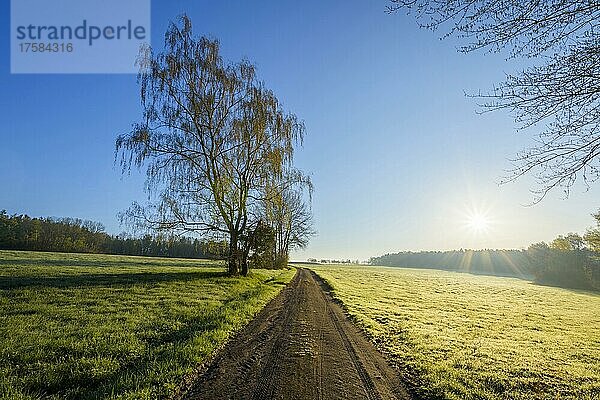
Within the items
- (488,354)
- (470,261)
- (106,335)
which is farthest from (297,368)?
(470,261)

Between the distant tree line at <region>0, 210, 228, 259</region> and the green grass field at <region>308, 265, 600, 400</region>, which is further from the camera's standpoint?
the distant tree line at <region>0, 210, 228, 259</region>

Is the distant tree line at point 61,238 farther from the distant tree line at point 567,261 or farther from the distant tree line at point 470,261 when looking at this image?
the distant tree line at point 470,261

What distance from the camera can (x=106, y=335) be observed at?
8.88 m

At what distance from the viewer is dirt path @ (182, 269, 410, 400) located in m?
5.82

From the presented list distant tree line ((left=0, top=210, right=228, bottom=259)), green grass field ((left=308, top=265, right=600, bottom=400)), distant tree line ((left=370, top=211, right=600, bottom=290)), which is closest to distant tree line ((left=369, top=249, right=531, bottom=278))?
distant tree line ((left=370, top=211, right=600, bottom=290))

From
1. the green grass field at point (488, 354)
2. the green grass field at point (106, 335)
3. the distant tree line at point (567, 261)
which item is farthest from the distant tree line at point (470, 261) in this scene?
the green grass field at point (106, 335)

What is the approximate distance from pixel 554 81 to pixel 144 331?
34.2 feet

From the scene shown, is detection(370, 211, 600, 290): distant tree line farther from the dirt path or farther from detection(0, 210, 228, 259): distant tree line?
detection(0, 210, 228, 259): distant tree line

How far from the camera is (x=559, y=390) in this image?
712 centimetres

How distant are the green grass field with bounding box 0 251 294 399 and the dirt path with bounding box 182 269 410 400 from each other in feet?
1.88

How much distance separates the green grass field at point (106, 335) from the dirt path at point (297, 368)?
1.88ft

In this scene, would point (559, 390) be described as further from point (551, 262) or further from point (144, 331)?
point (551, 262)

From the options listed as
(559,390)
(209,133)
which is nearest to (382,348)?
(559,390)

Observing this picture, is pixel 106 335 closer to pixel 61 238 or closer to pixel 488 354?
pixel 488 354
